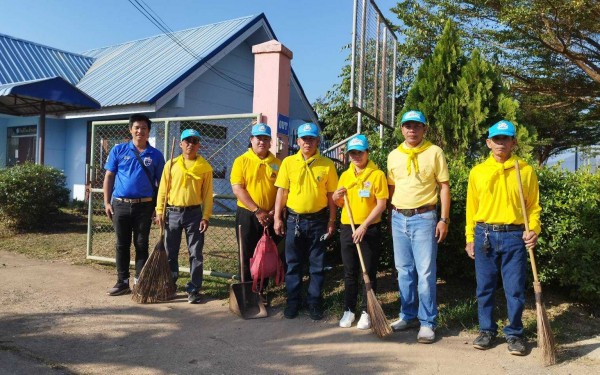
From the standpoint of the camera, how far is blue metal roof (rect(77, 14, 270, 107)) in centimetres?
1180

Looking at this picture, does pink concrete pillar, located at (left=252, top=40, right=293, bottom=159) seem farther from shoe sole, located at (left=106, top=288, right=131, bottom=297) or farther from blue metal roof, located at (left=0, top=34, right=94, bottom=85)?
blue metal roof, located at (left=0, top=34, right=94, bottom=85)

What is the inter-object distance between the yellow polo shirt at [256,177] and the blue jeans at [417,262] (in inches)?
51.3

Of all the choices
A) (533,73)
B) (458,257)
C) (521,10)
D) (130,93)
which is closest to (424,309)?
(458,257)

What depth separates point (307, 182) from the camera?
14.5 ft

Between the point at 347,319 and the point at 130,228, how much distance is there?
2652 millimetres

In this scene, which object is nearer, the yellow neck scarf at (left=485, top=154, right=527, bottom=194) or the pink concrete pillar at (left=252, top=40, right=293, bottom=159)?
the yellow neck scarf at (left=485, top=154, right=527, bottom=194)

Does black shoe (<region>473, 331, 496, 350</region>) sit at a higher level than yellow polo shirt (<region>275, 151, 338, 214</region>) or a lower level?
lower

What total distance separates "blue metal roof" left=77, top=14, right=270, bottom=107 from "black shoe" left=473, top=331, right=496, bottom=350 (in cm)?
927

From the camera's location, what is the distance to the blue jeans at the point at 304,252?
4.47m

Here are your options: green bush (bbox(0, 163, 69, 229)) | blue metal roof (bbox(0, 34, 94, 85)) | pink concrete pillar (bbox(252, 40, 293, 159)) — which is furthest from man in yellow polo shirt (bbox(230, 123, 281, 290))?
blue metal roof (bbox(0, 34, 94, 85))

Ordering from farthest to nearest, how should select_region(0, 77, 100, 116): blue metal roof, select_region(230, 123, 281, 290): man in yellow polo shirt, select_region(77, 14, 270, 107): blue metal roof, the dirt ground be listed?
select_region(77, 14, 270, 107): blue metal roof < select_region(0, 77, 100, 116): blue metal roof < select_region(230, 123, 281, 290): man in yellow polo shirt < the dirt ground

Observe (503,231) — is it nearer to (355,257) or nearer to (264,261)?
(355,257)

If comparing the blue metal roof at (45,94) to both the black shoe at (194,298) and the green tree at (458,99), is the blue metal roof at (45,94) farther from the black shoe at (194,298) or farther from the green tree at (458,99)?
the green tree at (458,99)

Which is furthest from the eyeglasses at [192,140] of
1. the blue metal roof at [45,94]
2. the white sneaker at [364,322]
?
the blue metal roof at [45,94]
